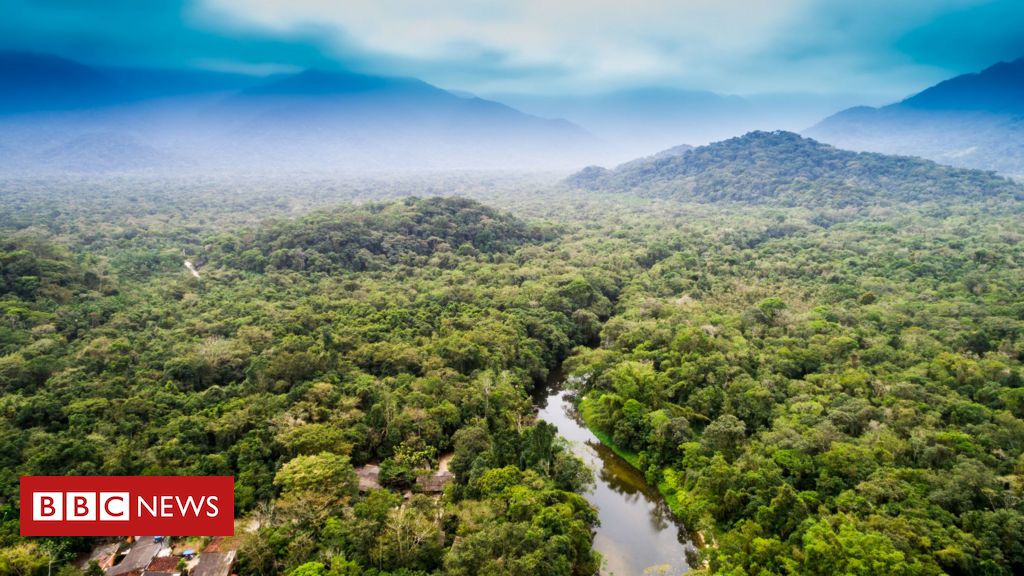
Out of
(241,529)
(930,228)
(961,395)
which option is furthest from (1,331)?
(930,228)

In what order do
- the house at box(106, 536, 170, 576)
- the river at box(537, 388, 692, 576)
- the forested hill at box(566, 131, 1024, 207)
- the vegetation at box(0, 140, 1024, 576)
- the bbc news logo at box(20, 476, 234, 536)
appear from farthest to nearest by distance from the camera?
the forested hill at box(566, 131, 1024, 207)
the river at box(537, 388, 692, 576)
the vegetation at box(0, 140, 1024, 576)
the house at box(106, 536, 170, 576)
the bbc news logo at box(20, 476, 234, 536)

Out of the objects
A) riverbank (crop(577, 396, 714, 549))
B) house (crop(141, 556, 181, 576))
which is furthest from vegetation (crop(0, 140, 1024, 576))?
house (crop(141, 556, 181, 576))

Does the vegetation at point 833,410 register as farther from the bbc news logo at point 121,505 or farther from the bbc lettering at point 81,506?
the bbc lettering at point 81,506

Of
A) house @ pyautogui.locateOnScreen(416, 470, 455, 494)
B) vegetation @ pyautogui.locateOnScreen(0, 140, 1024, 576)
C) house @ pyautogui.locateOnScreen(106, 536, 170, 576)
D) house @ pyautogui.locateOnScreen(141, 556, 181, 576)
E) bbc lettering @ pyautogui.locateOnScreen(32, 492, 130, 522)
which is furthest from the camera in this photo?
house @ pyautogui.locateOnScreen(416, 470, 455, 494)

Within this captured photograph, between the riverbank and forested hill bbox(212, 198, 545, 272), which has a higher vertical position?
forested hill bbox(212, 198, 545, 272)

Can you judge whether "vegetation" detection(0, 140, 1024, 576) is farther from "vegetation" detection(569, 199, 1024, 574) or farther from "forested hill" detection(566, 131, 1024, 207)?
"forested hill" detection(566, 131, 1024, 207)

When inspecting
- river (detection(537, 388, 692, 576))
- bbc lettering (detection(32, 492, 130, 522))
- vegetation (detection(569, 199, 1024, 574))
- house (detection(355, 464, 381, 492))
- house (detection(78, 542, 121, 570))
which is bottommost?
house (detection(78, 542, 121, 570))
